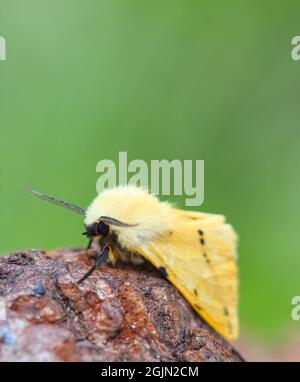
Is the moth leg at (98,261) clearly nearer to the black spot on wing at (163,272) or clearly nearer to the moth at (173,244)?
the moth at (173,244)

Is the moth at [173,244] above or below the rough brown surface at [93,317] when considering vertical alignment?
above

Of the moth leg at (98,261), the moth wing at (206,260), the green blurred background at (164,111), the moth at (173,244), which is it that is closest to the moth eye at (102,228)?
the moth at (173,244)

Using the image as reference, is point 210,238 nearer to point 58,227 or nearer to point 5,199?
point 58,227

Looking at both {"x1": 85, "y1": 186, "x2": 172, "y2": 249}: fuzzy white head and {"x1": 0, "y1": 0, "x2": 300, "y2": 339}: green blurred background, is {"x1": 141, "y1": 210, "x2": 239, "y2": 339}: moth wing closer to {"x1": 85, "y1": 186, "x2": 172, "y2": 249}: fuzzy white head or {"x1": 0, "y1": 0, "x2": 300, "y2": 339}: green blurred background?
{"x1": 85, "y1": 186, "x2": 172, "y2": 249}: fuzzy white head

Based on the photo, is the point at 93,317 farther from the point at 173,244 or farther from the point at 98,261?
the point at 173,244

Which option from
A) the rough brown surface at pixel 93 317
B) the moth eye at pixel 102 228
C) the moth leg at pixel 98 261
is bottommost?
the rough brown surface at pixel 93 317
